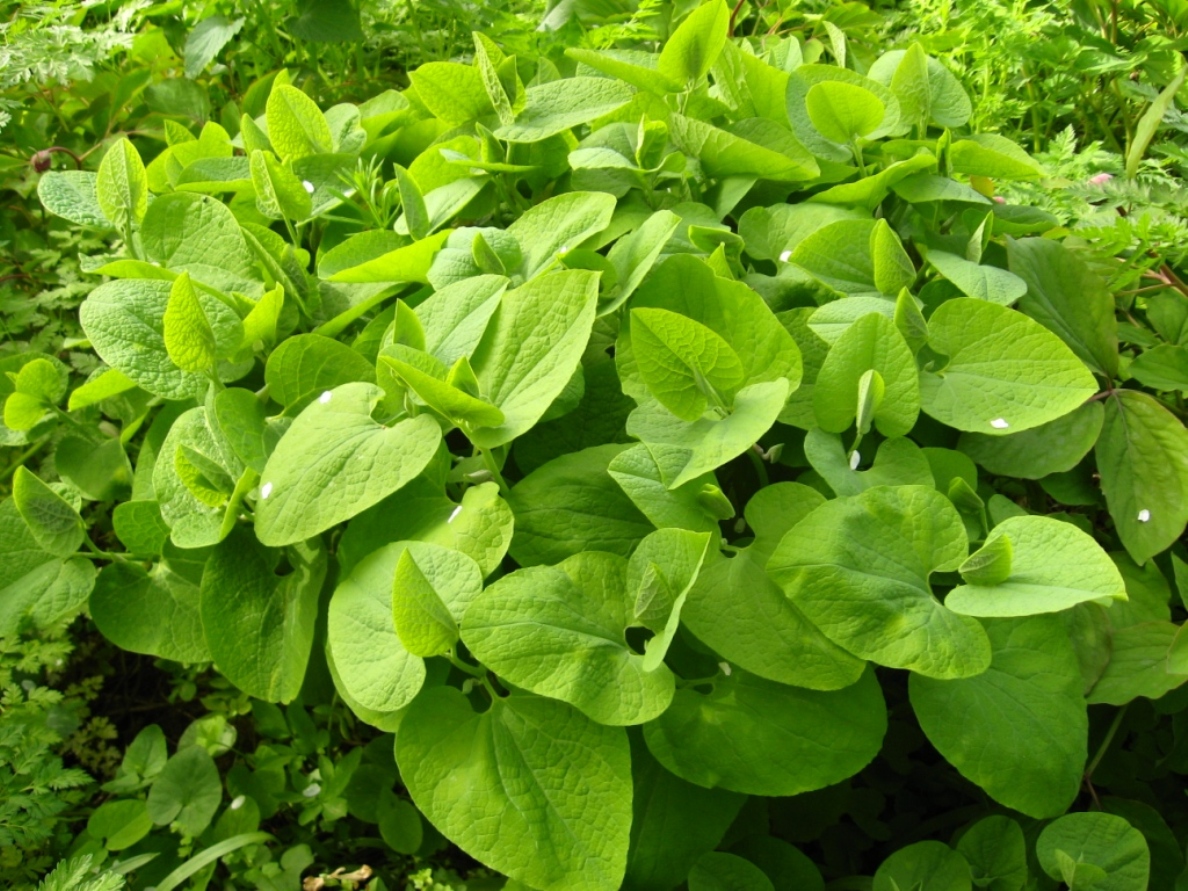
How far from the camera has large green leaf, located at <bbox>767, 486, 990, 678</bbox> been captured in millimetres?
545

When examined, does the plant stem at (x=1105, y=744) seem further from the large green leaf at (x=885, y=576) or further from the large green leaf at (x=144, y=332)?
the large green leaf at (x=144, y=332)

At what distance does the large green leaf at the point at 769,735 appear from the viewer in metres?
0.60

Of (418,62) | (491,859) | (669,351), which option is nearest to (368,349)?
(669,351)

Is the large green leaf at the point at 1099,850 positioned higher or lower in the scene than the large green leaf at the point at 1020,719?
lower

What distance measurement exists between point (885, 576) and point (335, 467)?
1.14ft

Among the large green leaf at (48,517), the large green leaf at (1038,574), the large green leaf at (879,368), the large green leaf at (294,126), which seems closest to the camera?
the large green leaf at (1038,574)

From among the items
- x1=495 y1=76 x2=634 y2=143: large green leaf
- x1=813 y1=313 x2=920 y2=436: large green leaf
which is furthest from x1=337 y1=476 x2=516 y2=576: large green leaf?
x1=495 y1=76 x2=634 y2=143: large green leaf

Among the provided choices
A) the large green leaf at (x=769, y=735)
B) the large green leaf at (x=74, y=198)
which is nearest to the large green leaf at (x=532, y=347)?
the large green leaf at (x=769, y=735)

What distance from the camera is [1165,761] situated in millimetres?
756

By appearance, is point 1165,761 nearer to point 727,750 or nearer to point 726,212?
point 727,750

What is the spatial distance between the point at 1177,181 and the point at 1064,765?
62 centimetres

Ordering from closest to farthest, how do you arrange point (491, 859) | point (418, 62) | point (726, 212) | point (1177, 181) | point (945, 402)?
point (491, 859) → point (945, 402) → point (726, 212) → point (1177, 181) → point (418, 62)

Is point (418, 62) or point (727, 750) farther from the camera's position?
point (418, 62)

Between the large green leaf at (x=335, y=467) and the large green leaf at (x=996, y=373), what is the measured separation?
0.36m
